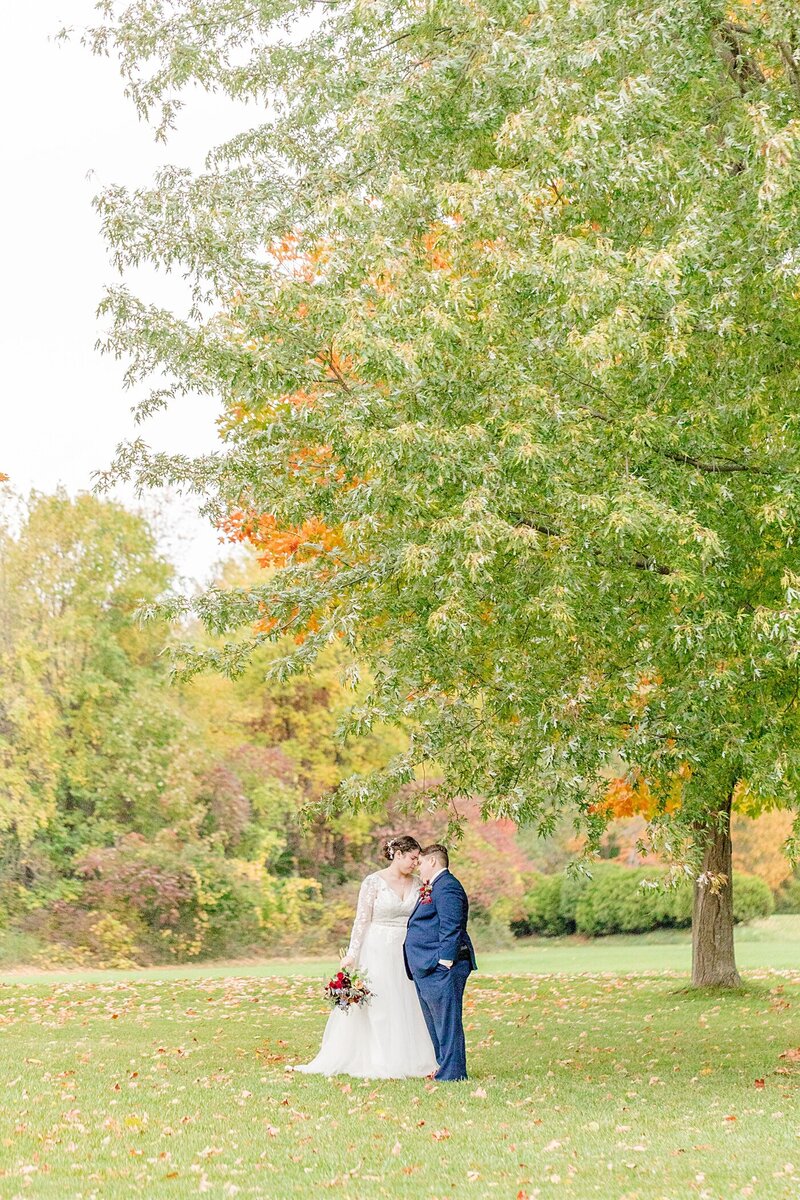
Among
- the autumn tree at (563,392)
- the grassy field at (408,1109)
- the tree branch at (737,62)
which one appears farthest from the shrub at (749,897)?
the tree branch at (737,62)

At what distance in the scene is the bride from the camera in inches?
434

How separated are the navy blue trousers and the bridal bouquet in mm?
510

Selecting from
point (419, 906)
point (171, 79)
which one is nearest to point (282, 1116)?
point (419, 906)

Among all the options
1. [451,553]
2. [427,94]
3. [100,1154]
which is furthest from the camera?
[427,94]

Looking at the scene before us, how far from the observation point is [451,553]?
9383 mm

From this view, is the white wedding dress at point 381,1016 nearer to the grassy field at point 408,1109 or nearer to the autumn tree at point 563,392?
the grassy field at point 408,1109

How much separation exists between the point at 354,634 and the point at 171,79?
23.5ft

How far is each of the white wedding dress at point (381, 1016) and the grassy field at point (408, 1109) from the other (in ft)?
1.26

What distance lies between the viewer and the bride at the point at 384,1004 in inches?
434

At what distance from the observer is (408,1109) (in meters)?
9.27

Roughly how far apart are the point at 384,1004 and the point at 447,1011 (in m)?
0.71

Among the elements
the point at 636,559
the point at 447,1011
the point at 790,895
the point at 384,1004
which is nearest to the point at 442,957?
the point at 447,1011

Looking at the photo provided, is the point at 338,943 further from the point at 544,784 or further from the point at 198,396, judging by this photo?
the point at 544,784

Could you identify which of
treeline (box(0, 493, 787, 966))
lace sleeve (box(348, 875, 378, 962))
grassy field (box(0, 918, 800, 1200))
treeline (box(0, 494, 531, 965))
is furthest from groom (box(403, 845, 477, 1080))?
treeline (box(0, 493, 787, 966))
